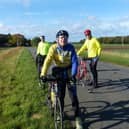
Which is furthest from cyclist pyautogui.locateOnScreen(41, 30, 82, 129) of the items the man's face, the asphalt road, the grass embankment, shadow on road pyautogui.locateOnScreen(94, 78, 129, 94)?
shadow on road pyautogui.locateOnScreen(94, 78, 129, 94)

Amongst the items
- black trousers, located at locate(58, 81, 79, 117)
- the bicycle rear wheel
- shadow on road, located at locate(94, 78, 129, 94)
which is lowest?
shadow on road, located at locate(94, 78, 129, 94)

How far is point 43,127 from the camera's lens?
8.12m

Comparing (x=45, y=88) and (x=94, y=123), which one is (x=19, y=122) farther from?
(x=45, y=88)

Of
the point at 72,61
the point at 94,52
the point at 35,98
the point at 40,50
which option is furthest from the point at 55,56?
the point at 40,50

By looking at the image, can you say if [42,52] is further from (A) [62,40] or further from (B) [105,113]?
(A) [62,40]

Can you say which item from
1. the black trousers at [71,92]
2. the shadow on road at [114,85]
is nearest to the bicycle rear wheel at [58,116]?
the black trousers at [71,92]

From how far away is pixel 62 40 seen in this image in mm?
7594

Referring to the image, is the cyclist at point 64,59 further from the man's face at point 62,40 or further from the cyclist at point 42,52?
the cyclist at point 42,52

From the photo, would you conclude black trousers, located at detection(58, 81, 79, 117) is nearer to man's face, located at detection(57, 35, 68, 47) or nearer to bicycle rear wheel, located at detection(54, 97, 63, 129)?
bicycle rear wheel, located at detection(54, 97, 63, 129)

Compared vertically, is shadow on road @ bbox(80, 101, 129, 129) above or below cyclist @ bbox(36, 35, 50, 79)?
below

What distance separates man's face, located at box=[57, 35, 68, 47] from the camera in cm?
756

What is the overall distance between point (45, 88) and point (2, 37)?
6906 inches

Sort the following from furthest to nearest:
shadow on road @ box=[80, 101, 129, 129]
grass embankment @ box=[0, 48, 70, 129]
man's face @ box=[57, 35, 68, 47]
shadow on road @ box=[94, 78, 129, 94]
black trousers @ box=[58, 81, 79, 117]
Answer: shadow on road @ box=[94, 78, 129, 94], shadow on road @ box=[80, 101, 129, 129], grass embankment @ box=[0, 48, 70, 129], black trousers @ box=[58, 81, 79, 117], man's face @ box=[57, 35, 68, 47]

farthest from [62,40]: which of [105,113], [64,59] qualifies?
[105,113]
